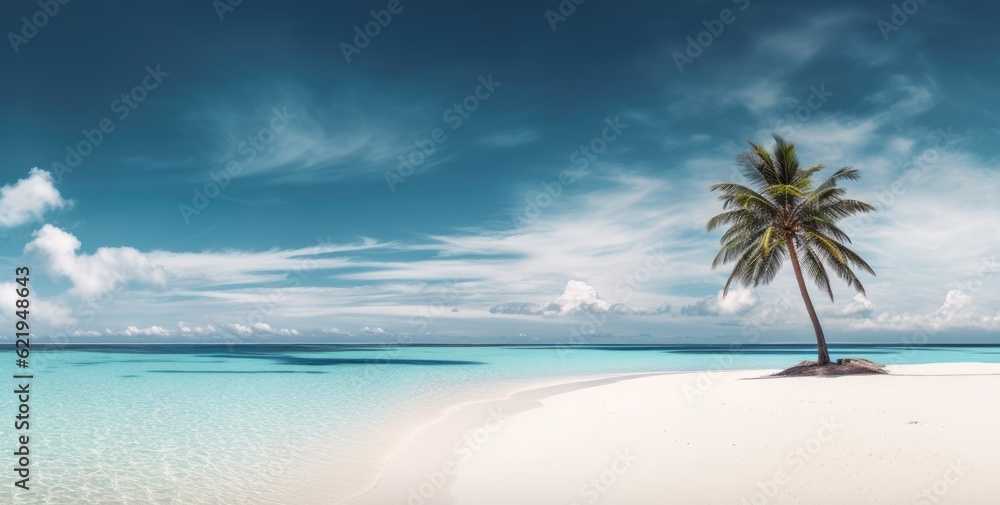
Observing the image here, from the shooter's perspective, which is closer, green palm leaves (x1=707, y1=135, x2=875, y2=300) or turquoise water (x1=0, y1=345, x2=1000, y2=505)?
turquoise water (x1=0, y1=345, x2=1000, y2=505)

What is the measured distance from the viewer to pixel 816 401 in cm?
1380

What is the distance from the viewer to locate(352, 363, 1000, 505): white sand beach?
285 inches

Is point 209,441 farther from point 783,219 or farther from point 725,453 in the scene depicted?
point 783,219

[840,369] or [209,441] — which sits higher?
[840,369]

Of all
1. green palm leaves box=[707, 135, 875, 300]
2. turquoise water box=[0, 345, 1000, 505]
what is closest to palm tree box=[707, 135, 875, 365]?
green palm leaves box=[707, 135, 875, 300]

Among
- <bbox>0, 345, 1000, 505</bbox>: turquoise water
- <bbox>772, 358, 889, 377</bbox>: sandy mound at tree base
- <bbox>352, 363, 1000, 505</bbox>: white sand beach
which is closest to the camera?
<bbox>352, 363, 1000, 505</bbox>: white sand beach

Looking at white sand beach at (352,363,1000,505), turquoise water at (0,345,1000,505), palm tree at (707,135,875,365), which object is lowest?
turquoise water at (0,345,1000,505)

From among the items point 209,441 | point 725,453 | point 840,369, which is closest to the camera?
point 725,453

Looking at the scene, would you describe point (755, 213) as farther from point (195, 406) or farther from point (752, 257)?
point (195, 406)

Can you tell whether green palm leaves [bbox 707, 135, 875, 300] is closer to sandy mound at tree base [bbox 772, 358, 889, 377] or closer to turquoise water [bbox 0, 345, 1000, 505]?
sandy mound at tree base [bbox 772, 358, 889, 377]

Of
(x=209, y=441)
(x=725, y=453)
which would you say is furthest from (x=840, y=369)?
(x=209, y=441)

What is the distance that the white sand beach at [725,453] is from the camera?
725 centimetres

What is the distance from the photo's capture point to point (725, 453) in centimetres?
906

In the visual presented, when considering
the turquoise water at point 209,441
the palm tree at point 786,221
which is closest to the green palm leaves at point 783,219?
the palm tree at point 786,221
